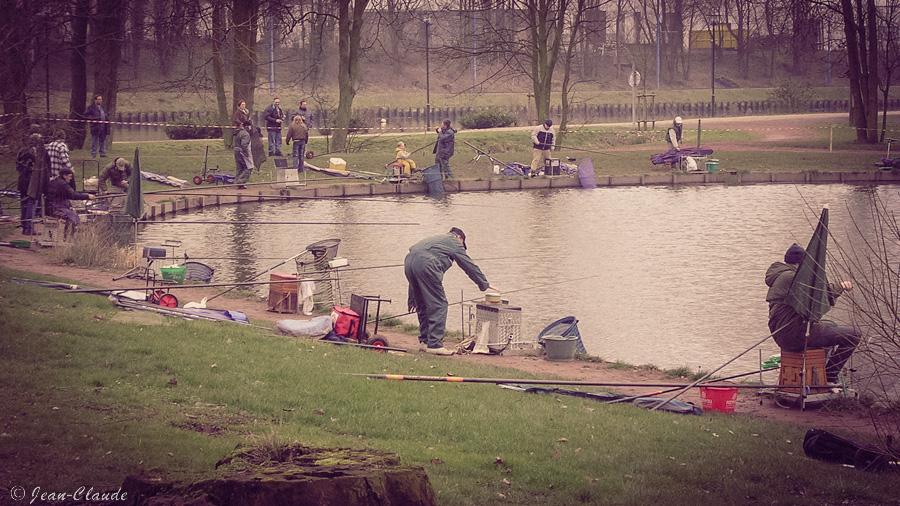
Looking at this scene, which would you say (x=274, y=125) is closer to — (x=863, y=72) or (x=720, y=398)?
(x=720, y=398)

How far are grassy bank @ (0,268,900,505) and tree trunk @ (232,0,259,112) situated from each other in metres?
21.8

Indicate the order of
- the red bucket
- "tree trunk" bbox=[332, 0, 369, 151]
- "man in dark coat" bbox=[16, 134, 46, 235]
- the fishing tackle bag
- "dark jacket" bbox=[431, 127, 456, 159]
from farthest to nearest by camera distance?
1. "tree trunk" bbox=[332, 0, 369, 151]
2. "dark jacket" bbox=[431, 127, 456, 159]
3. "man in dark coat" bbox=[16, 134, 46, 235]
4. the fishing tackle bag
5. the red bucket

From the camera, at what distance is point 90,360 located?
29.6 feet

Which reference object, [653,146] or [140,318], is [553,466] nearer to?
[140,318]

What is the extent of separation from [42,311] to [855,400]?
349 inches

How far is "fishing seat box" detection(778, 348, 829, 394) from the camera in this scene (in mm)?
10250

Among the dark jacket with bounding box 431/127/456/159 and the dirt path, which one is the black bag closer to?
the dirt path

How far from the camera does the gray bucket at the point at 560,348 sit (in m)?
12.0

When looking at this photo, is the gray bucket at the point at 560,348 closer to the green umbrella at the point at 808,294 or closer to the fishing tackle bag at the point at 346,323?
the fishing tackle bag at the point at 346,323

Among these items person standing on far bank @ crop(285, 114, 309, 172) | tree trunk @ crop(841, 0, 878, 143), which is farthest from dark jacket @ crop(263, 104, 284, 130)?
tree trunk @ crop(841, 0, 878, 143)

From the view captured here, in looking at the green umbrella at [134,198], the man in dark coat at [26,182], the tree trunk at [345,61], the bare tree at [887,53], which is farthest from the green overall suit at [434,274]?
the bare tree at [887,53]

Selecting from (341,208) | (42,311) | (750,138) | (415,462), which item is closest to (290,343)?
(42,311)

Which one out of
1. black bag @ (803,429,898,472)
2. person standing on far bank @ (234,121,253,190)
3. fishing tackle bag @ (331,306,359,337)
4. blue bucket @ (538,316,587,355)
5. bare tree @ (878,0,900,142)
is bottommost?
black bag @ (803,429,898,472)

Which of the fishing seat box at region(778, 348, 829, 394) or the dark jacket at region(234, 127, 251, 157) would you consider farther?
the dark jacket at region(234, 127, 251, 157)
